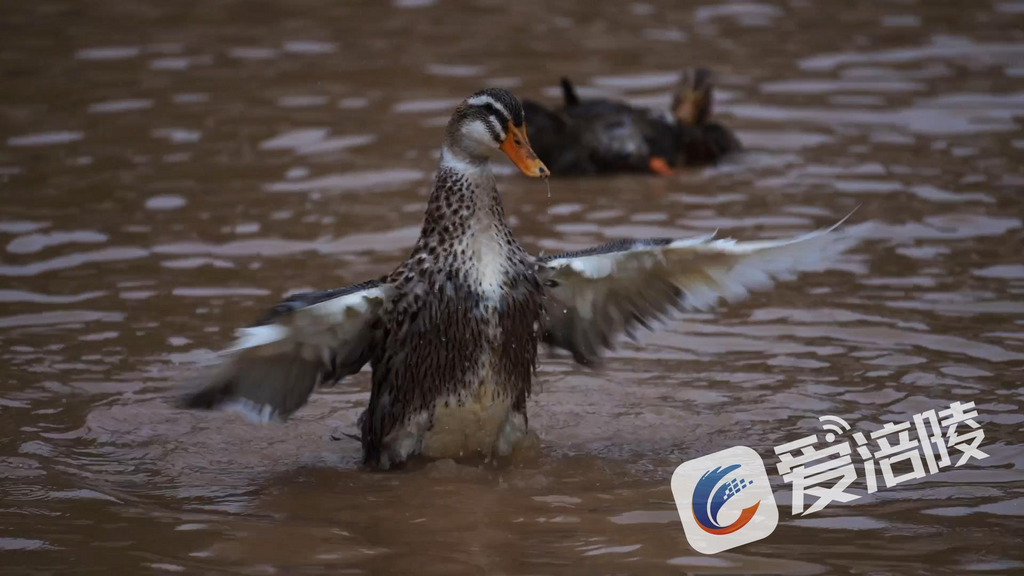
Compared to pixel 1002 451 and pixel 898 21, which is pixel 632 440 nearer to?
pixel 1002 451

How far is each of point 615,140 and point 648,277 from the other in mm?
4157

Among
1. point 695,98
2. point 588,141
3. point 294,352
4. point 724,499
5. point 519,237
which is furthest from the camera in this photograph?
point 695,98

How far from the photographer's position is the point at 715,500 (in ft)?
17.2

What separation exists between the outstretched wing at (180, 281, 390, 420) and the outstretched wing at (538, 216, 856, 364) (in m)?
0.79

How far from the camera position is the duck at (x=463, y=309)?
5379 mm

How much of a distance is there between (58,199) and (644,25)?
591 centimetres

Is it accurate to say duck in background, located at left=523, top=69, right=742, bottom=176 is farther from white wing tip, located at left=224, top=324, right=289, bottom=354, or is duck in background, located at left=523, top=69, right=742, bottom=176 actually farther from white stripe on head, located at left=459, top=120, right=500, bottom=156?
white wing tip, located at left=224, top=324, right=289, bottom=354

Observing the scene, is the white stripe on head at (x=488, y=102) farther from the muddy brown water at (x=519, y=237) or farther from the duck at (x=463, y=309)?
the muddy brown water at (x=519, y=237)

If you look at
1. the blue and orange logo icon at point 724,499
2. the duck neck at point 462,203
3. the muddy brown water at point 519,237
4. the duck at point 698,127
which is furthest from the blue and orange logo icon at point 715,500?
the duck at point 698,127

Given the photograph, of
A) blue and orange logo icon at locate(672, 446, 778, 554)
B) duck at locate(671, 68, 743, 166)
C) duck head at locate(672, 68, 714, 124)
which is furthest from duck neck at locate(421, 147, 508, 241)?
duck head at locate(672, 68, 714, 124)

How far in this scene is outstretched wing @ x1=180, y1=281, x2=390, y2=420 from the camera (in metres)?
5.07

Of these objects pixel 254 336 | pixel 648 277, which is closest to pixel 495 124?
pixel 648 277

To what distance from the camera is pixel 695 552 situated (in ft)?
15.6

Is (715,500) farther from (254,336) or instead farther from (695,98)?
(695,98)
